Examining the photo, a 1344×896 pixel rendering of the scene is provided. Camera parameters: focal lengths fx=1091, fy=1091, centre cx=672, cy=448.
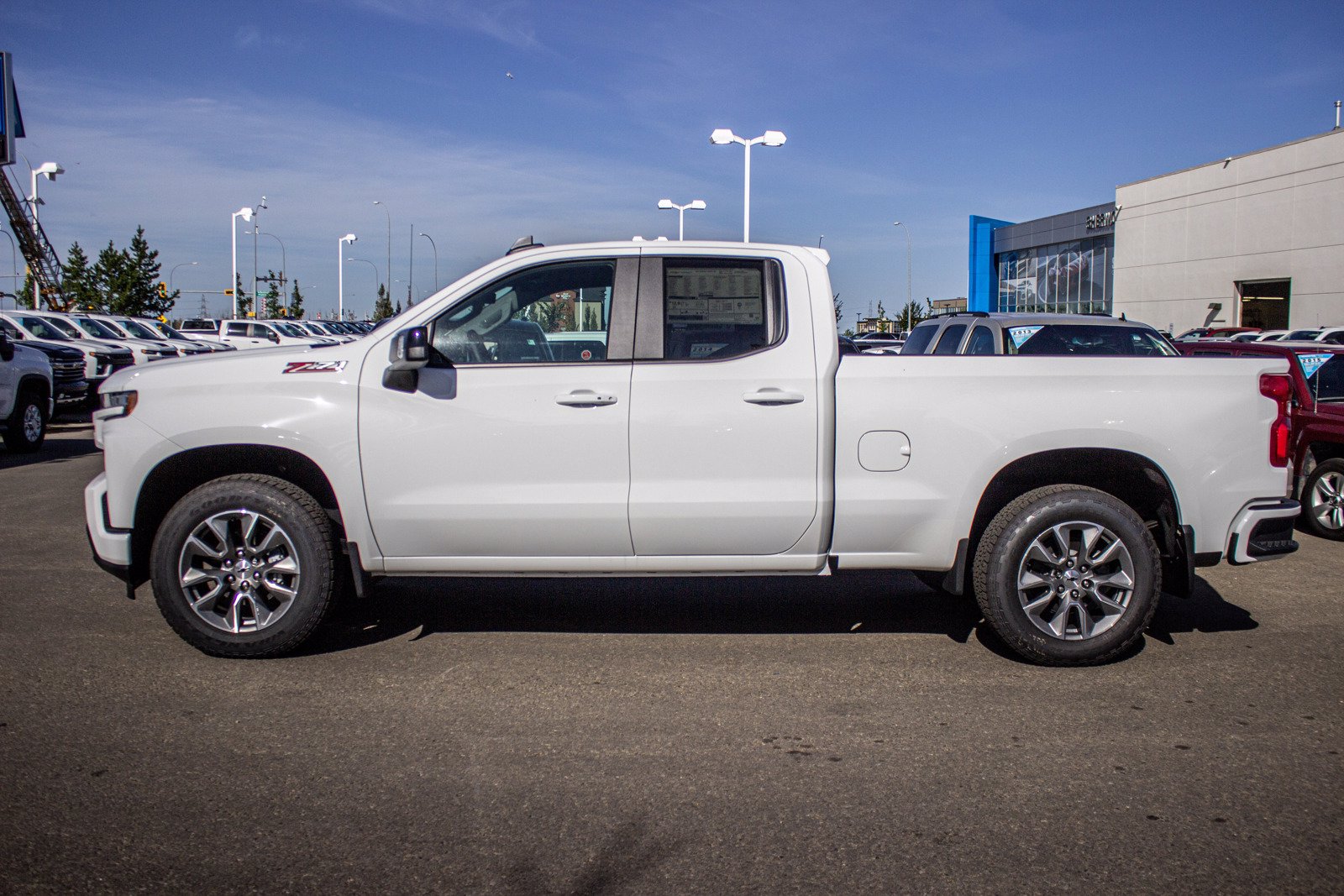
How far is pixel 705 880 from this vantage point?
10.4ft

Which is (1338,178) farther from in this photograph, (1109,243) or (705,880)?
(705,880)

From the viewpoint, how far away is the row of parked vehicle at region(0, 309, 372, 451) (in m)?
14.2

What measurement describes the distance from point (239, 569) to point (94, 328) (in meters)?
26.6

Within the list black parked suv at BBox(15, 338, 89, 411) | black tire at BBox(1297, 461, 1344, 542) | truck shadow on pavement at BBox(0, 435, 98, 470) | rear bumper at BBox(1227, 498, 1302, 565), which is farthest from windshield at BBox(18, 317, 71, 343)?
rear bumper at BBox(1227, 498, 1302, 565)

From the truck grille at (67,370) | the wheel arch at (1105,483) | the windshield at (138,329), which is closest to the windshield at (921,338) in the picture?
the wheel arch at (1105,483)

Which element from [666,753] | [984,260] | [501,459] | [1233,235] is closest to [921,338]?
[501,459]

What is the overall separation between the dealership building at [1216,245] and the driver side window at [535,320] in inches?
1729

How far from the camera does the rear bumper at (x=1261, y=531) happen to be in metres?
5.17

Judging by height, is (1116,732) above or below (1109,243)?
below

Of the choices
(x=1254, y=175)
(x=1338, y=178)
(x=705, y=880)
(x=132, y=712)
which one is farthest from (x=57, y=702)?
(x=1254, y=175)

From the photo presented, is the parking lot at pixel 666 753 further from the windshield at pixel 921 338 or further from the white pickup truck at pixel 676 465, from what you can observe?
the windshield at pixel 921 338

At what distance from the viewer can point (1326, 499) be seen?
29.2ft

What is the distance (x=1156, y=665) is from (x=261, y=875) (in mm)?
4109

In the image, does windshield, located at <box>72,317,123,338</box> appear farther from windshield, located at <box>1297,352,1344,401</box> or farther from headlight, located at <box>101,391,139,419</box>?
windshield, located at <box>1297,352,1344,401</box>
